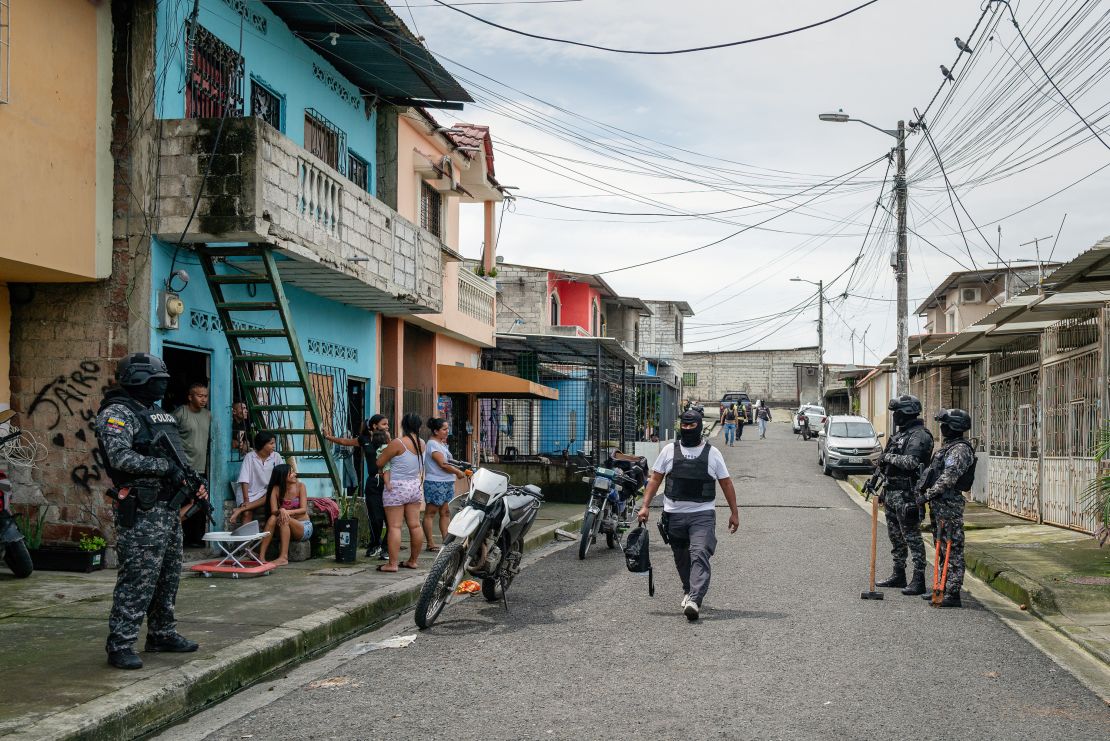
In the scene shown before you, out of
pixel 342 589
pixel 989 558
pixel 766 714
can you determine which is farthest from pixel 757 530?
pixel 766 714

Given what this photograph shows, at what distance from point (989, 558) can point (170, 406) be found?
9.26m

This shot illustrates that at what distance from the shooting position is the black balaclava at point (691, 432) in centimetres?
878

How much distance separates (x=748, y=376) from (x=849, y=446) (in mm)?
47610

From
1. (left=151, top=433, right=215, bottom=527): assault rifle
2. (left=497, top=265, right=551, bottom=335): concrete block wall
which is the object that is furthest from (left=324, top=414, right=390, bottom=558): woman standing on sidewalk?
(left=497, top=265, right=551, bottom=335): concrete block wall

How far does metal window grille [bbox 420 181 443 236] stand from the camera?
19.8m

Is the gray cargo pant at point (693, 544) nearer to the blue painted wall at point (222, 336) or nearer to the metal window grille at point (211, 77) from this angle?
the blue painted wall at point (222, 336)

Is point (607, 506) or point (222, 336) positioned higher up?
point (222, 336)

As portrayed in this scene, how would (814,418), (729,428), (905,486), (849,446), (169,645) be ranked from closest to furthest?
(169,645)
(905,486)
(849,446)
(729,428)
(814,418)

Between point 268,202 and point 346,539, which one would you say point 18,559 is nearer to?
point 346,539

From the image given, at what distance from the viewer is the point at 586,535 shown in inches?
490

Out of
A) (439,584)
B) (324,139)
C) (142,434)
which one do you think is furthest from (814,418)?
(142,434)

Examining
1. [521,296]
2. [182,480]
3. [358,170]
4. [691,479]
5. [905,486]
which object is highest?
[521,296]

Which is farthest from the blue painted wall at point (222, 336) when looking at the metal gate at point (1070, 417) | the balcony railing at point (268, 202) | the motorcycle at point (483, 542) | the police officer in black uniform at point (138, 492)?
the metal gate at point (1070, 417)

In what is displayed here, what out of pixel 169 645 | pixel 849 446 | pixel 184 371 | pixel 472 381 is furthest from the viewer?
pixel 849 446
